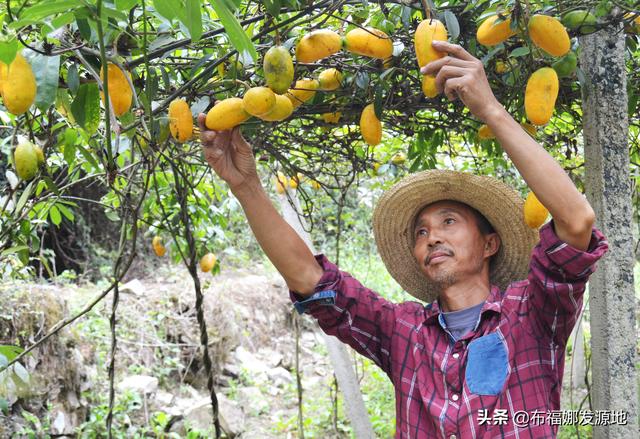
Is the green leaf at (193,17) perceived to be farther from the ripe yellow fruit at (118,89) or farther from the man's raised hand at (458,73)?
the man's raised hand at (458,73)

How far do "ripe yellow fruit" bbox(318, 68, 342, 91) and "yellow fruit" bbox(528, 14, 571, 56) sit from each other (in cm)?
42

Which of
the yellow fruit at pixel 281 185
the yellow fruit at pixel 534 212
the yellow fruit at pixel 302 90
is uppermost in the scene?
the yellow fruit at pixel 281 185

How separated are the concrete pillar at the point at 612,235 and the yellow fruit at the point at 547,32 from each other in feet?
1.30

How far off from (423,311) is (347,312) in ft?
0.64

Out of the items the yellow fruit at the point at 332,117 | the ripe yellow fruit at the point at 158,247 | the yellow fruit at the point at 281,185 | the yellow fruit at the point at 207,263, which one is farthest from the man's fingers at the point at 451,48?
the ripe yellow fruit at the point at 158,247

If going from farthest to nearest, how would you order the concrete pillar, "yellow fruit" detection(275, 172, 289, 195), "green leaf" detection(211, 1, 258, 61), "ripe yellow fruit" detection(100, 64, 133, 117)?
"yellow fruit" detection(275, 172, 289, 195) < the concrete pillar < "ripe yellow fruit" detection(100, 64, 133, 117) < "green leaf" detection(211, 1, 258, 61)

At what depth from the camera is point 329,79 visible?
4.17 feet

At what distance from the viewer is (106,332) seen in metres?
4.28

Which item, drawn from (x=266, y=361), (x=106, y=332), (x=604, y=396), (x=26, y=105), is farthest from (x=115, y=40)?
(x=266, y=361)

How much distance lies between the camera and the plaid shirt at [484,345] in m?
1.24

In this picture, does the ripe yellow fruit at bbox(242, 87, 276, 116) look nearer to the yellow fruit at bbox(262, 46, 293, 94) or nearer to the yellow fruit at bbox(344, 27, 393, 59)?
the yellow fruit at bbox(262, 46, 293, 94)

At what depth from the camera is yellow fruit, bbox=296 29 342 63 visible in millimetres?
1026

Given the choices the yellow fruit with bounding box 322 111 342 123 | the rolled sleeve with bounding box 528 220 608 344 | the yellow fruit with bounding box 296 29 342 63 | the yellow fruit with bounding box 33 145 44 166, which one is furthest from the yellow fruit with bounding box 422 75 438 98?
the yellow fruit with bounding box 33 145 44 166

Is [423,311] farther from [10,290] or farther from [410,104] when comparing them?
[10,290]
